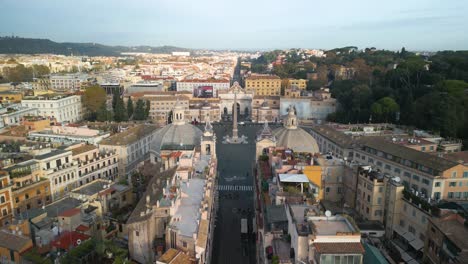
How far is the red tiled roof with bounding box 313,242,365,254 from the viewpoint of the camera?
59.3 ft

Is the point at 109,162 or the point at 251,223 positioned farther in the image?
the point at 109,162

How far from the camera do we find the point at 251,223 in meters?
39.8

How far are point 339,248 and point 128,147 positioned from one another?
125ft

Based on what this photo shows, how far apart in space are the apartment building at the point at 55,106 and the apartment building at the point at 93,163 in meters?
33.0

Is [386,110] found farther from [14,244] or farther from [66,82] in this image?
[66,82]

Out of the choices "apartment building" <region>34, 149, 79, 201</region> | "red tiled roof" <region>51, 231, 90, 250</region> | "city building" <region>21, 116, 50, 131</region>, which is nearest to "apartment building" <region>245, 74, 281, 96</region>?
"city building" <region>21, 116, 50, 131</region>

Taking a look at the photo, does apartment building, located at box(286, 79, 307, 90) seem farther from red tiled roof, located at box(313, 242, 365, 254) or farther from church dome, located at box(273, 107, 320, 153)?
red tiled roof, located at box(313, 242, 365, 254)

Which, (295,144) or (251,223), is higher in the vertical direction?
(295,144)

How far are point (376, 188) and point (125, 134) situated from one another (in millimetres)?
35969

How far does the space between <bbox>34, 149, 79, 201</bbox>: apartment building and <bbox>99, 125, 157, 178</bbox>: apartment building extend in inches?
305

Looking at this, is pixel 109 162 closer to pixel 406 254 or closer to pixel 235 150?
pixel 235 150

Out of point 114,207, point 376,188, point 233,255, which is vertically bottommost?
point 233,255

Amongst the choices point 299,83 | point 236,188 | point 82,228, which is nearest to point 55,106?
point 236,188

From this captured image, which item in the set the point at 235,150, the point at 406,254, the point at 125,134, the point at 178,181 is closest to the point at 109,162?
the point at 125,134
